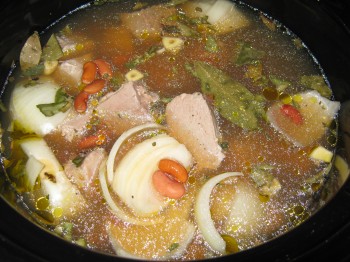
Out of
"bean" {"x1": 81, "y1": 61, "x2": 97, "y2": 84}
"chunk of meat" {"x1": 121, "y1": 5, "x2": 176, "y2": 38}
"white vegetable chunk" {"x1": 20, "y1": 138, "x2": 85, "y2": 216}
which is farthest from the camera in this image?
"chunk of meat" {"x1": 121, "y1": 5, "x2": 176, "y2": 38}

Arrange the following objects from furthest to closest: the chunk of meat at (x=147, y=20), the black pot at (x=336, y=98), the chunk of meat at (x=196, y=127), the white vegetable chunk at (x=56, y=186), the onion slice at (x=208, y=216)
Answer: the chunk of meat at (x=147, y=20) → the chunk of meat at (x=196, y=127) → the white vegetable chunk at (x=56, y=186) → the onion slice at (x=208, y=216) → the black pot at (x=336, y=98)

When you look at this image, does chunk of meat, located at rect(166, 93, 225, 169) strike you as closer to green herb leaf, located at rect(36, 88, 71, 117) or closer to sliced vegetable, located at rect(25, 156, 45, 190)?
green herb leaf, located at rect(36, 88, 71, 117)

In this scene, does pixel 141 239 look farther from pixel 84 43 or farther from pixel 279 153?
pixel 84 43

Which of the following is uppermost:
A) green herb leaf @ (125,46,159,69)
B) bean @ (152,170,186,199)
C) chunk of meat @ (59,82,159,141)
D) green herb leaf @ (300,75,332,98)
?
green herb leaf @ (125,46,159,69)

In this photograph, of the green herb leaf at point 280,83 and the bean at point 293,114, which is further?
the green herb leaf at point 280,83

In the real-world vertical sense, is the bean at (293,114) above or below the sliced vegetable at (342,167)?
above

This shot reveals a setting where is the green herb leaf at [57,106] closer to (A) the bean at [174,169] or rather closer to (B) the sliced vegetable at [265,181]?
(A) the bean at [174,169]

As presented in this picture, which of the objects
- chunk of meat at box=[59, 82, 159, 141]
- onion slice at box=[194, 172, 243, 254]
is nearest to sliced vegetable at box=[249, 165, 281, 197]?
onion slice at box=[194, 172, 243, 254]

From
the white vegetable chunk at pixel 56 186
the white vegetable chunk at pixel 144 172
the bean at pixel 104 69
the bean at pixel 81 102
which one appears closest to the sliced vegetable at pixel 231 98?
the white vegetable chunk at pixel 144 172
